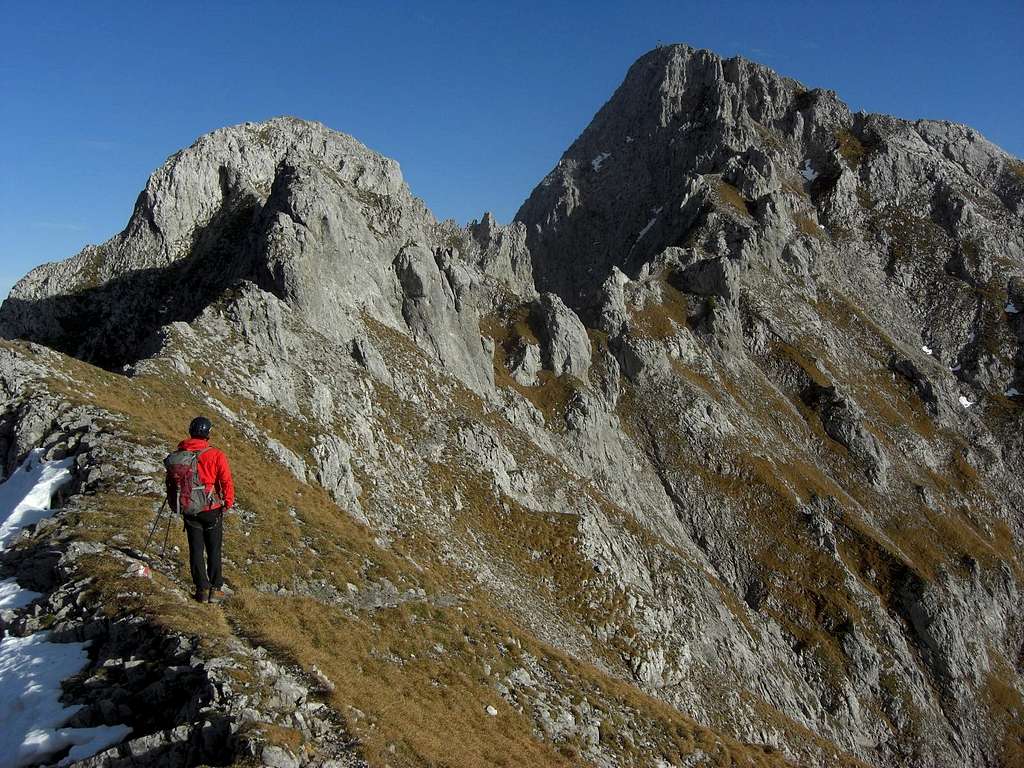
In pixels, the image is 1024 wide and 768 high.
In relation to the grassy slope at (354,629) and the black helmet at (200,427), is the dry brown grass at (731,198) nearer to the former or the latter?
the grassy slope at (354,629)

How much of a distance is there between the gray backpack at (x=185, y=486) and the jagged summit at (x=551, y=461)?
210 centimetres

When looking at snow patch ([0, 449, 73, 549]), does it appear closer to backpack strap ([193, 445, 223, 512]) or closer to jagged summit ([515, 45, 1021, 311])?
backpack strap ([193, 445, 223, 512])

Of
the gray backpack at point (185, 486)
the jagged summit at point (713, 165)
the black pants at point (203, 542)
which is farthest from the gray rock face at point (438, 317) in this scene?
the jagged summit at point (713, 165)

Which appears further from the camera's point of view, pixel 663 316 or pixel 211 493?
pixel 663 316

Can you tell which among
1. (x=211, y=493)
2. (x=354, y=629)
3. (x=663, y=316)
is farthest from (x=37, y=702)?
(x=663, y=316)

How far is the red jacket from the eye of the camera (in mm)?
13586

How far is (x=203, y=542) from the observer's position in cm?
1427

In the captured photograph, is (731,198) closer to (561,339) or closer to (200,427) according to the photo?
(561,339)

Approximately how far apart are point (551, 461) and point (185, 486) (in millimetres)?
47834

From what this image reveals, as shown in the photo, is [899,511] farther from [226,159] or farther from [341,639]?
[226,159]

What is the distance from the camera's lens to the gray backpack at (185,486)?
13367mm

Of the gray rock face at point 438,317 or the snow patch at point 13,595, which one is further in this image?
the gray rock face at point 438,317

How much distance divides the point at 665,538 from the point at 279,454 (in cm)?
4481

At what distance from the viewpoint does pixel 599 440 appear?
70.3m
